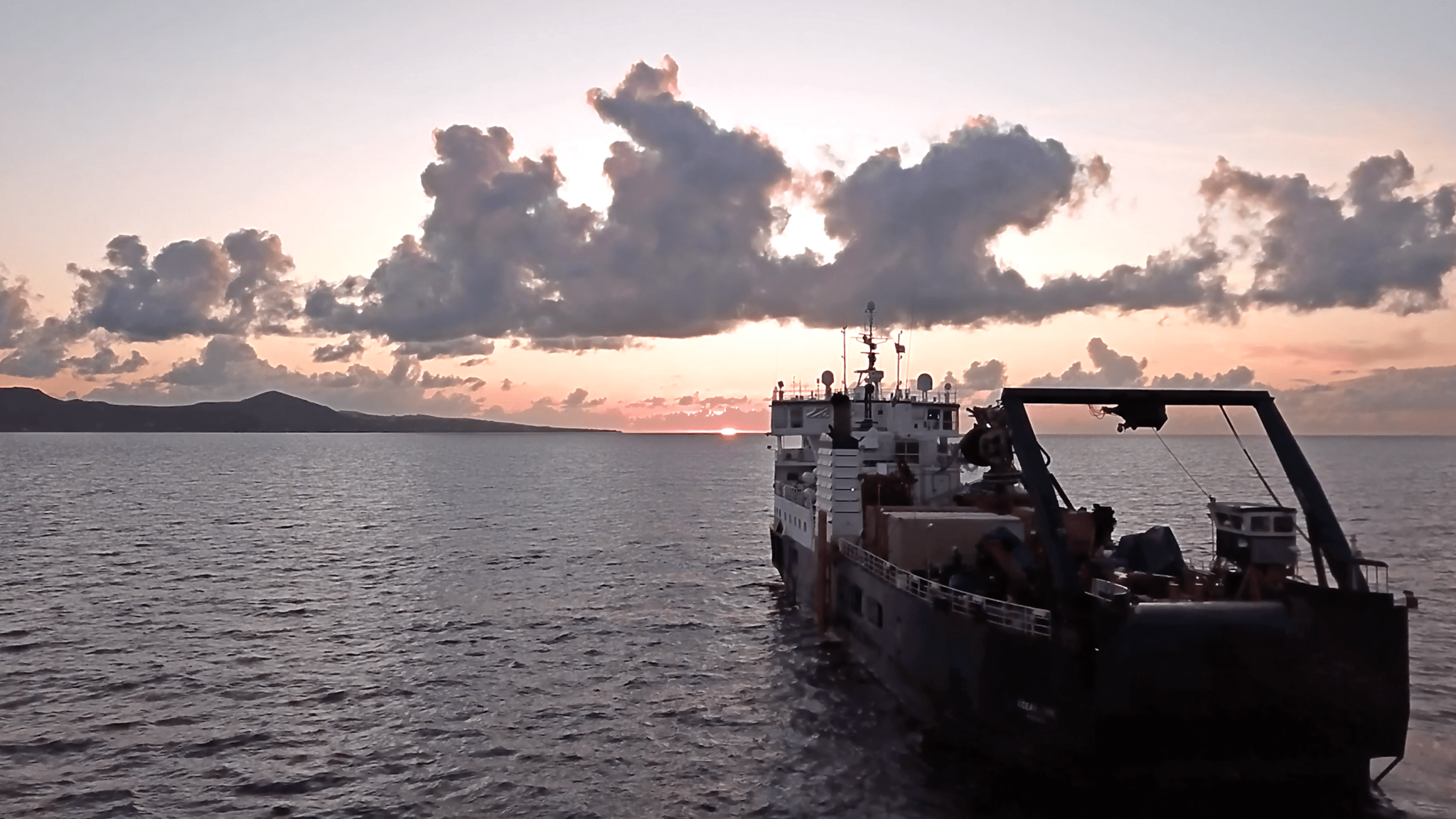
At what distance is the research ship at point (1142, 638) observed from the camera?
19.3 metres

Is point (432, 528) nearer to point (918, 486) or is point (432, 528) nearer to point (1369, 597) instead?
point (918, 486)

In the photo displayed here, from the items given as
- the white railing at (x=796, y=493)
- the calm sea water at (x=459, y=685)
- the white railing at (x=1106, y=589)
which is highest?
the white railing at (x=796, y=493)

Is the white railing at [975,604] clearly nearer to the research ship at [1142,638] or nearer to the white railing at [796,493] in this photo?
the research ship at [1142,638]

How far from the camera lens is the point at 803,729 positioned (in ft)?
85.6

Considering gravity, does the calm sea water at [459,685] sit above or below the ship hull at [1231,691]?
below

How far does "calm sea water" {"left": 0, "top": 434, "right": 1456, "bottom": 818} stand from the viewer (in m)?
21.4

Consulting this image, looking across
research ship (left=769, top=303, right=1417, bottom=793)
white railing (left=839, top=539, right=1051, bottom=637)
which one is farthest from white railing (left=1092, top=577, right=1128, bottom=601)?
white railing (left=839, top=539, right=1051, bottom=637)

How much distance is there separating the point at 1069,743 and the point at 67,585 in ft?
167

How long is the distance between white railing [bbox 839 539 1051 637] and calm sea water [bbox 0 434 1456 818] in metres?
3.86

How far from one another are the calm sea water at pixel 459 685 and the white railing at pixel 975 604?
12.7 feet

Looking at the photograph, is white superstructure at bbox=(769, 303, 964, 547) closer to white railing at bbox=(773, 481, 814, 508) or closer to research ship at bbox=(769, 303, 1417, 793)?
white railing at bbox=(773, 481, 814, 508)

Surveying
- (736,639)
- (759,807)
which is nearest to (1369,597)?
(759,807)

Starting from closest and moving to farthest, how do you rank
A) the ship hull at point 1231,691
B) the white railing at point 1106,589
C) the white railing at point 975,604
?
the ship hull at point 1231,691, the white railing at point 975,604, the white railing at point 1106,589

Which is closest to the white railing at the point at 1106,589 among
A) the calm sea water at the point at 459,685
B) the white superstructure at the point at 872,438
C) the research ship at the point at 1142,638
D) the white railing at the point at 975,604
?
the research ship at the point at 1142,638
